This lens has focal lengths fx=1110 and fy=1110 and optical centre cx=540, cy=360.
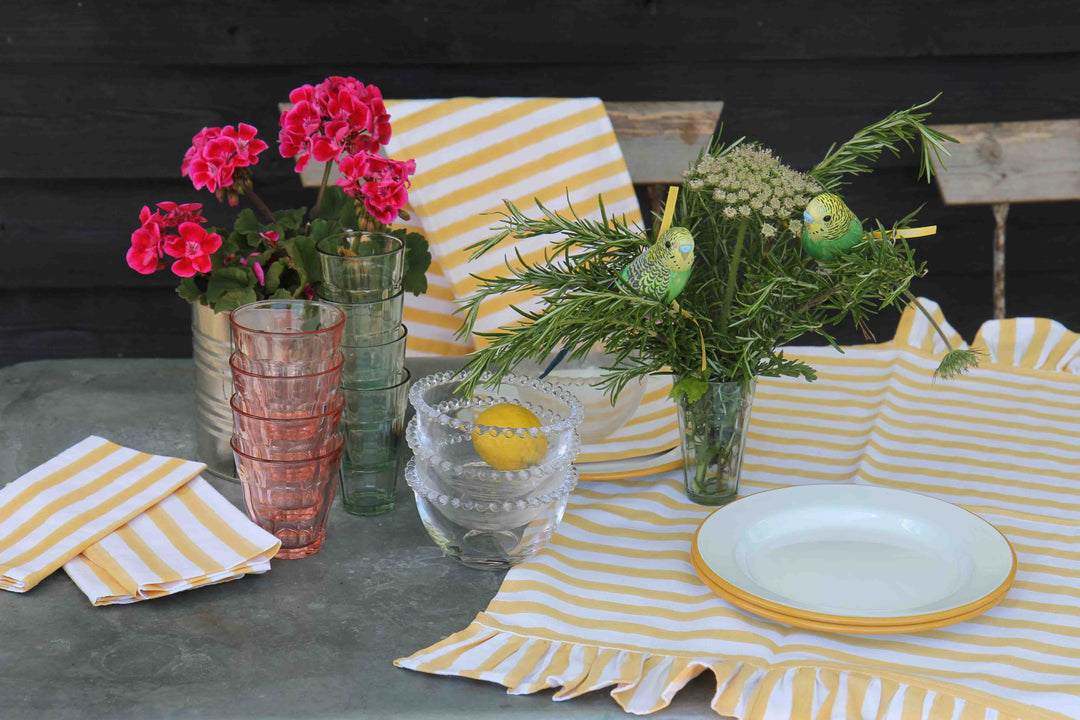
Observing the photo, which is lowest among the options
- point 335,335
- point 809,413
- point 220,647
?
point 220,647

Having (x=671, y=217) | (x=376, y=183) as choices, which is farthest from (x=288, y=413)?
(x=671, y=217)

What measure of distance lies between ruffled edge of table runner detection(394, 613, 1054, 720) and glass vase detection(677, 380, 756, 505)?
242 millimetres

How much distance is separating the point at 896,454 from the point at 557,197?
0.63m

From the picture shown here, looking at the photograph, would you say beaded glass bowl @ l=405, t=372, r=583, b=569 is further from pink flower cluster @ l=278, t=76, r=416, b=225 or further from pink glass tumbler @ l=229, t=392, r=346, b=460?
pink flower cluster @ l=278, t=76, r=416, b=225

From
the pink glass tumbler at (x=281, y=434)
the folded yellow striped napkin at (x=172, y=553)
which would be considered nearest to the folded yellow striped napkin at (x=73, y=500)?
the folded yellow striped napkin at (x=172, y=553)

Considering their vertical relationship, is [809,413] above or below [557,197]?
below

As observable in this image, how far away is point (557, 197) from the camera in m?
1.53

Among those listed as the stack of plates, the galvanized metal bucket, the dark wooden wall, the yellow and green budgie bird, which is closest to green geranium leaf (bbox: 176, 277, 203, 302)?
the galvanized metal bucket

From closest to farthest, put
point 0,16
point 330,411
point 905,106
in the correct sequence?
point 330,411 → point 0,16 → point 905,106

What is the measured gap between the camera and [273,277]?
0.99 meters

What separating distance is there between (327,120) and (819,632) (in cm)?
60

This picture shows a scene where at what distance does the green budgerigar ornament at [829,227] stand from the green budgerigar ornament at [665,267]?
0.10 m

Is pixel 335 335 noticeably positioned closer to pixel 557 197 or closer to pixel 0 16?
pixel 557 197

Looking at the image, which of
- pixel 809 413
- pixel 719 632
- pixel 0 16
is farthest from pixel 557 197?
pixel 0 16
